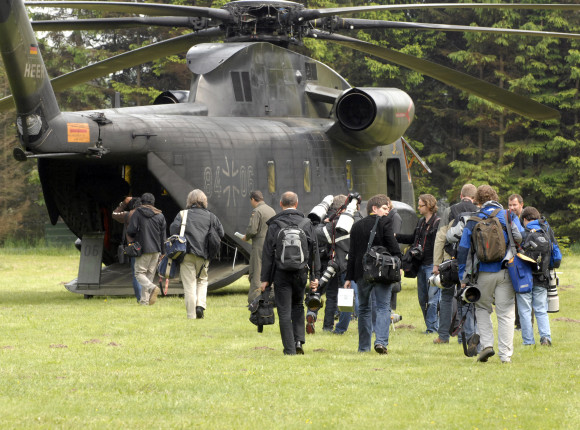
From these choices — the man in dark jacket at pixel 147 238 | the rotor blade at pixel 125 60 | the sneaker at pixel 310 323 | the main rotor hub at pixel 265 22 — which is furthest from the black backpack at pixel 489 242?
the main rotor hub at pixel 265 22

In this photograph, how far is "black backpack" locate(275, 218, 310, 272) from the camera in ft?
31.6

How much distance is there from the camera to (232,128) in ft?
53.7

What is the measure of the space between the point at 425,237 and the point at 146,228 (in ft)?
14.9

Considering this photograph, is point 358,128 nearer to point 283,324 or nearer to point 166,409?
point 283,324

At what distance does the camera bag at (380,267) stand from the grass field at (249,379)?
0.76m

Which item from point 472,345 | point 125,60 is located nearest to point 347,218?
point 472,345

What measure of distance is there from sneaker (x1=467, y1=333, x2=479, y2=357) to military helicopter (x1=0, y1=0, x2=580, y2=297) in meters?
6.45

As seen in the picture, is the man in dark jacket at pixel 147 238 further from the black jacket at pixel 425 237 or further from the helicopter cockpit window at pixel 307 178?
the black jacket at pixel 425 237

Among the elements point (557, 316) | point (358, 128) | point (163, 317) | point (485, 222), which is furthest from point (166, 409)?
point (358, 128)

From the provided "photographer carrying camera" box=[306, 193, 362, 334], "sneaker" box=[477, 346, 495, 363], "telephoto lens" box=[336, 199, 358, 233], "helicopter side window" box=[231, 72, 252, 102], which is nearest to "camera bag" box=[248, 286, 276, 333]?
"photographer carrying camera" box=[306, 193, 362, 334]

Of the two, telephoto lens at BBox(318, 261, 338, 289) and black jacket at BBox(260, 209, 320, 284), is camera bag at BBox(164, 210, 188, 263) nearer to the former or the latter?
telephoto lens at BBox(318, 261, 338, 289)

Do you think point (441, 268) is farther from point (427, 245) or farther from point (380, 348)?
point (427, 245)

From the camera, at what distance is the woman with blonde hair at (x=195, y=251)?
504 inches

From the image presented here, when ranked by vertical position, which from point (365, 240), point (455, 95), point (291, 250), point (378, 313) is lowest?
point (455, 95)
